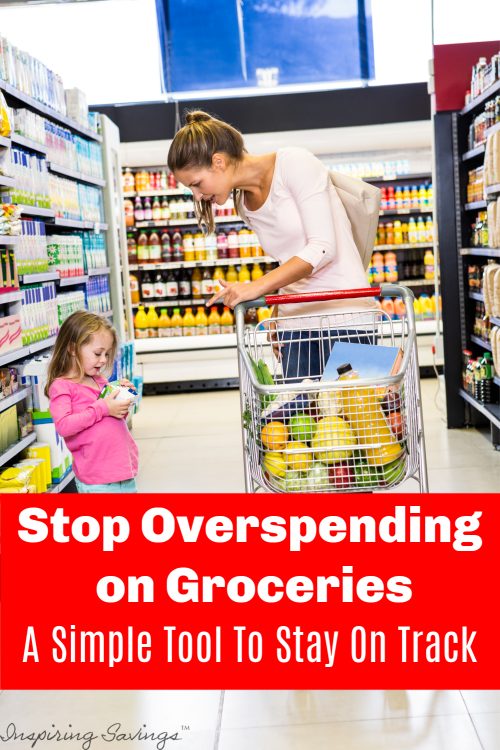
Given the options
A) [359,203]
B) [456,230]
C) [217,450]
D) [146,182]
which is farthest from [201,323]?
[359,203]

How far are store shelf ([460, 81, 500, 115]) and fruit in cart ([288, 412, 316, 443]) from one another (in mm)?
3230

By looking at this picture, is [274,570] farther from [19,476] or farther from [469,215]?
[469,215]

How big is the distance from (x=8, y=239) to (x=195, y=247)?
5197mm

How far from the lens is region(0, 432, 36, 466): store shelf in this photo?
3.72 m

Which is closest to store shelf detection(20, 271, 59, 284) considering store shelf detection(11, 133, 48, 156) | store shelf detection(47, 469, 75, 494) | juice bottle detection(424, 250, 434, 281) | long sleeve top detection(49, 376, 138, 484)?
store shelf detection(11, 133, 48, 156)

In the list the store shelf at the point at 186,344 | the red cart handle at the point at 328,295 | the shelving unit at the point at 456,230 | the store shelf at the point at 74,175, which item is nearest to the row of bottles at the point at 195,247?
the store shelf at the point at 186,344

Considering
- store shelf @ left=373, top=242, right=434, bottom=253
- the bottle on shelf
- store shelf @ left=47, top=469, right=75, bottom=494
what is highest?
store shelf @ left=373, top=242, right=434, bottom=253

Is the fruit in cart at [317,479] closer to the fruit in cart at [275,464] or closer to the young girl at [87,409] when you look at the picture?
the fruit in cart at [275,464]

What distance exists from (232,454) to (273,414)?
3.53m

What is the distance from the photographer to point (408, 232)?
8930mm

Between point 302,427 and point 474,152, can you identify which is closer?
point 302,427

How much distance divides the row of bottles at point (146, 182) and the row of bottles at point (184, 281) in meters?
0.86

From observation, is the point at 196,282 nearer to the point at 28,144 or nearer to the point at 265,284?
the point at 28,144

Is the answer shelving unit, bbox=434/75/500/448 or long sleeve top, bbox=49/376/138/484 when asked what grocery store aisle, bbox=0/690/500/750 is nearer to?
long sleeve top, bbox=49/376/138/484
